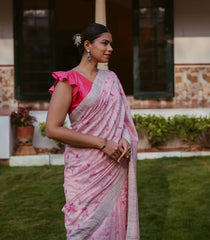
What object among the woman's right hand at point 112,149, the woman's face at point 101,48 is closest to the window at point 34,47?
the woman's face at point 101,48

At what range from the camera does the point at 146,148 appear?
7492 mm

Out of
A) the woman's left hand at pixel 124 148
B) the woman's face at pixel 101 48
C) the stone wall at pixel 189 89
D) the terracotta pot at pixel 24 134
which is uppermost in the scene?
the woman's face at pixel 101 48

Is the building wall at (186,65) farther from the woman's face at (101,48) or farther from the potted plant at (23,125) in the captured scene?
the woman's face at (101,48)

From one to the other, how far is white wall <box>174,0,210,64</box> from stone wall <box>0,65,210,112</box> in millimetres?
231

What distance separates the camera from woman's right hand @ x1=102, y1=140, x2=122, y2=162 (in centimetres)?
252

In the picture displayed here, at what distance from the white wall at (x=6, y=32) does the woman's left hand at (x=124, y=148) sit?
583cm

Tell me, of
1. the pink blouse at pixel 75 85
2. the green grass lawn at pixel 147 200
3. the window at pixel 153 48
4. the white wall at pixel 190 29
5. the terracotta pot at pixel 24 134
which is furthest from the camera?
the white wall at pixel 190 29

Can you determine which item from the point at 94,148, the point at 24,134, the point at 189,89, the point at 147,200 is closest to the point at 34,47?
the point at 24,134

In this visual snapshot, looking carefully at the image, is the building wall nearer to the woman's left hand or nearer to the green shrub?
the green shrub

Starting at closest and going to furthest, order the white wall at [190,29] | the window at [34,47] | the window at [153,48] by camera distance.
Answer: the window at [34,47], the window at [153,48], the white wall at [190,29]

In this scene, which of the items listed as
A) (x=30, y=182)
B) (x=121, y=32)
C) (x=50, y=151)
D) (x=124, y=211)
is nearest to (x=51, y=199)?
(x=30, y=182)

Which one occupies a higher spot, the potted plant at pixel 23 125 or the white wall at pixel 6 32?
the white wall at pixel 6 32

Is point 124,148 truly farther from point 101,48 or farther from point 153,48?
point 153,48

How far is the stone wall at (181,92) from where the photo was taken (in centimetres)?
811
